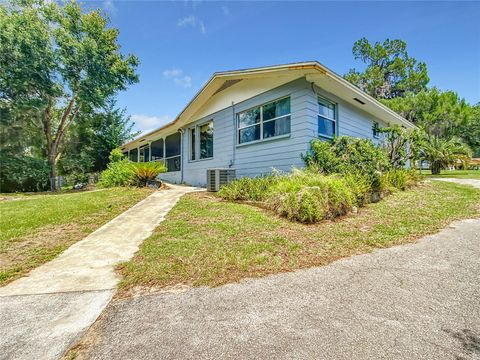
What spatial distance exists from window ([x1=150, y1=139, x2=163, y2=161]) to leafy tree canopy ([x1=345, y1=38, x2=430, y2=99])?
2257 centimetres

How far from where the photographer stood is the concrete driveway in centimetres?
169

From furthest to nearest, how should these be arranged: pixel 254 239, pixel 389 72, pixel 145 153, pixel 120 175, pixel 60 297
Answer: pixel 389 72, pixel 145 153, pixel 120 175, pixel 254 239, pixel 60 297

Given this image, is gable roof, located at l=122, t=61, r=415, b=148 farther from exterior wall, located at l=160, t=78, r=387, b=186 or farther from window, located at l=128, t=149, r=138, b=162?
window, located at l=128, t=149, r=138, b=162

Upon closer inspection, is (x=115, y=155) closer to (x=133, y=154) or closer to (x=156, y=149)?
(x=156, y=149)

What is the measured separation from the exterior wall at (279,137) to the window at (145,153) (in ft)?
25.8

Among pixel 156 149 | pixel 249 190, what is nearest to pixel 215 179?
pixel 249 190

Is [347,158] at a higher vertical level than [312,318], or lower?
higher

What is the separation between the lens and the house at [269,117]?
775 cm

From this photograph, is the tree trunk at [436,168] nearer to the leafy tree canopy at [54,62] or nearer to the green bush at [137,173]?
the green bush at [137,173]

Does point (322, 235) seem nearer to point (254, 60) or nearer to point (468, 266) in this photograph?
point (468, 266)

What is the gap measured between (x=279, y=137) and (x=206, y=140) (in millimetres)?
5192

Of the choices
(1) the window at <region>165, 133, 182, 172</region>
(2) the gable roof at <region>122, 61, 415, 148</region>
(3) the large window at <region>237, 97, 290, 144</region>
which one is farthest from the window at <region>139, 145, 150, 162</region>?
(3) the large window at <region>237, 97, 290, 144</region>

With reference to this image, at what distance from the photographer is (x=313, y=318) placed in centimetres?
205

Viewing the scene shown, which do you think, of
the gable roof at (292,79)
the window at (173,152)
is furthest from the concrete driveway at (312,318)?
the window at (173,152)
